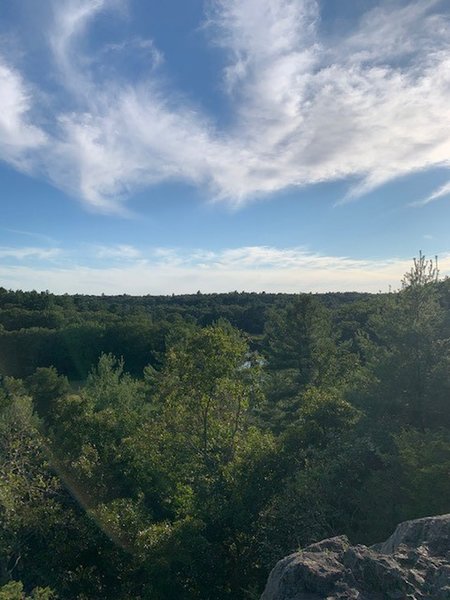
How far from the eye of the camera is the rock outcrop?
5.17m

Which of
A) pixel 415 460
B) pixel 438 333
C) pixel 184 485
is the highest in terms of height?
pixel 438 333

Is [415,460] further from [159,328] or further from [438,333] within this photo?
[159,328]

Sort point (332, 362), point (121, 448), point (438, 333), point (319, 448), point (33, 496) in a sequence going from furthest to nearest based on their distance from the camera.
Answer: point (332, 362), point (438, 333), point (121, 448), point (319, 448), point (33, 496)

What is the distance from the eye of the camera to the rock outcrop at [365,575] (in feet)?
17.0

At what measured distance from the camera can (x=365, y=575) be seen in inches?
210

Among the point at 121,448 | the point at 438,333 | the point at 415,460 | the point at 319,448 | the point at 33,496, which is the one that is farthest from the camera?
the point at 438,333

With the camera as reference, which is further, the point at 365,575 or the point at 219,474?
the point at 219,474

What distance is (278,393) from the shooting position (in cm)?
2611

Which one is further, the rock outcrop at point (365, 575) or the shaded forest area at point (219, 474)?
the shaded forest area at point (219, 474)

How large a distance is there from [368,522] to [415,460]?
5.24 feet

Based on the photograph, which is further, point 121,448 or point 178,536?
point 121,448

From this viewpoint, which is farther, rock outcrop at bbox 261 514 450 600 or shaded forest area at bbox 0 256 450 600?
shaded forest area at bbox 0 256 450 600

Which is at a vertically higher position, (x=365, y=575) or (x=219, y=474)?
(x=365, y=575)

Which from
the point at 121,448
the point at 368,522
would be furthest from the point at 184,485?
the point at 368,522
